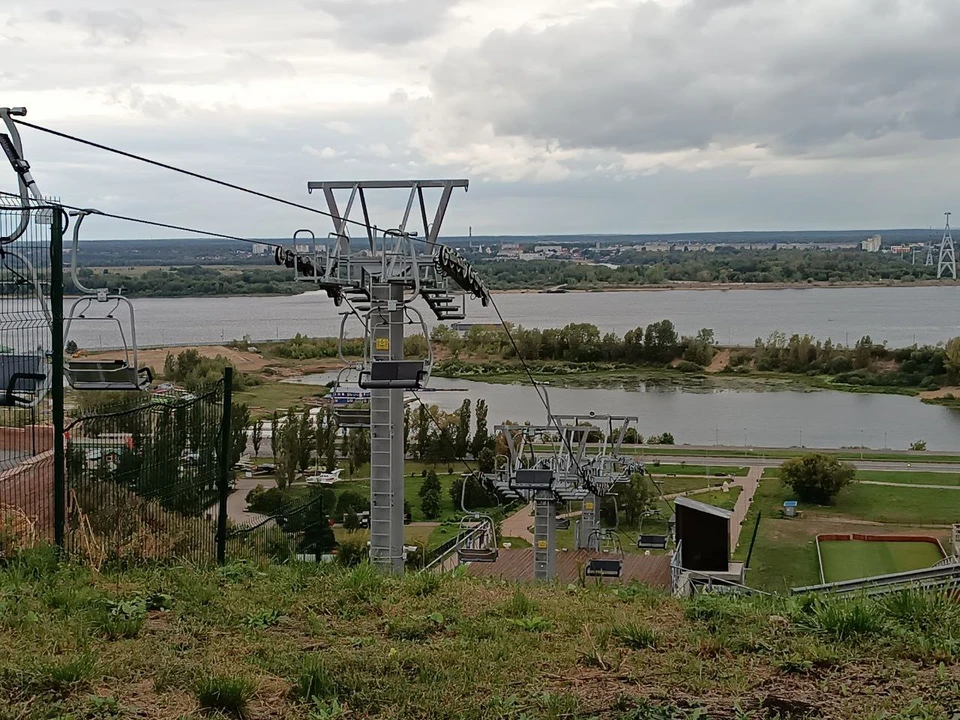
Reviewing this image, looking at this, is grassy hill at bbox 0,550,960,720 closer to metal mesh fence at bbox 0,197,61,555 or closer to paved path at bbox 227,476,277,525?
metal mesh fence at bbox 0,197,61,555

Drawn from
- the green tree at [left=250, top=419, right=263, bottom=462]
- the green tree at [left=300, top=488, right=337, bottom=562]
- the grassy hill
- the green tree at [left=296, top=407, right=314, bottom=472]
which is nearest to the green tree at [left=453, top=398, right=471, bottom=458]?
the green tree at [left=296, top=407, right=314, bottom=472]

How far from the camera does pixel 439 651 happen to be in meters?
3.30

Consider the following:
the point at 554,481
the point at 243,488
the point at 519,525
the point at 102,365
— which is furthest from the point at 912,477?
the point at 102,365

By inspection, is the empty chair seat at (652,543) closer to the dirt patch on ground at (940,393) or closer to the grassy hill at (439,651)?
the grassy hill at (439,651)

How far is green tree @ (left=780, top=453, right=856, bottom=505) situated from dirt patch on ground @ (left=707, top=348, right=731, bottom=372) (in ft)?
120

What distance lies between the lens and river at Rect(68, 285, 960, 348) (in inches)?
2970

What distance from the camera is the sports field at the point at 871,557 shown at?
16.4m

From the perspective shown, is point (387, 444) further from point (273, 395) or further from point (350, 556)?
point (273, 395)

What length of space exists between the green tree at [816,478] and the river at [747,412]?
10258 mm

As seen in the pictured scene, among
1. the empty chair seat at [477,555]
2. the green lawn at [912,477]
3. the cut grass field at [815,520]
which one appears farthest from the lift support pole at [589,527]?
the green lawn at [912,477]

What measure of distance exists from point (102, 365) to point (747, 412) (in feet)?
135

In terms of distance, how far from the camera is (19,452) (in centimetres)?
520

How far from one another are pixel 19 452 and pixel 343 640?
256cm

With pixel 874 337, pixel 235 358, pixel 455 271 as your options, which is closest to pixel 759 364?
pixel 874 337
